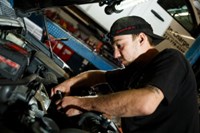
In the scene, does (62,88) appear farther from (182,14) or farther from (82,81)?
(182,14)

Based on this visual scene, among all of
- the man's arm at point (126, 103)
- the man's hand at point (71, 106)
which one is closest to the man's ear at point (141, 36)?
the man's arm at point (126, 103)

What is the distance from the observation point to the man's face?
1.67 metres

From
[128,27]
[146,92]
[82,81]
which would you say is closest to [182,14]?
[82,81]

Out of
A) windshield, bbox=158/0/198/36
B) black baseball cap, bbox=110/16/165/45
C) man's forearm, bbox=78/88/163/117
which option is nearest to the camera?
man's forearm, bbox=78/88/163/117

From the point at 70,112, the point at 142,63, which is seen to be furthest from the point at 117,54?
the point at 70,112

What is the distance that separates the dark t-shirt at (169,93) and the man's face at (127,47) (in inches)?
2.3

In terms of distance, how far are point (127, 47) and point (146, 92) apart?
1.50 feet

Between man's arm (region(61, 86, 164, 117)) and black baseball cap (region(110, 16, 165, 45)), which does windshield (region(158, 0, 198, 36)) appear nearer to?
black baseball cap (region(110, 16, 165, 45))

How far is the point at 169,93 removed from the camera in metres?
1.40

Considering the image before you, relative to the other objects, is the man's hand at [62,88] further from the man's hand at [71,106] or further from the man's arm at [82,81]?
the man's hand at [71,106]

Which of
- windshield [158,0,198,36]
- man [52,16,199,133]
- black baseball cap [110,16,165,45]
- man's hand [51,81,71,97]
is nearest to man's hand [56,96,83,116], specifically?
man [52,16,199,133]

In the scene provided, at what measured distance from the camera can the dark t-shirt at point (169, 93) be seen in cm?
141

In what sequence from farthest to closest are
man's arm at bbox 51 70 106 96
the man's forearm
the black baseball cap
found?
man's arm at bbox 51 70 106 96 < the black baseball cap < the man's forearm

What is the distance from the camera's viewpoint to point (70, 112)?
1396mm
